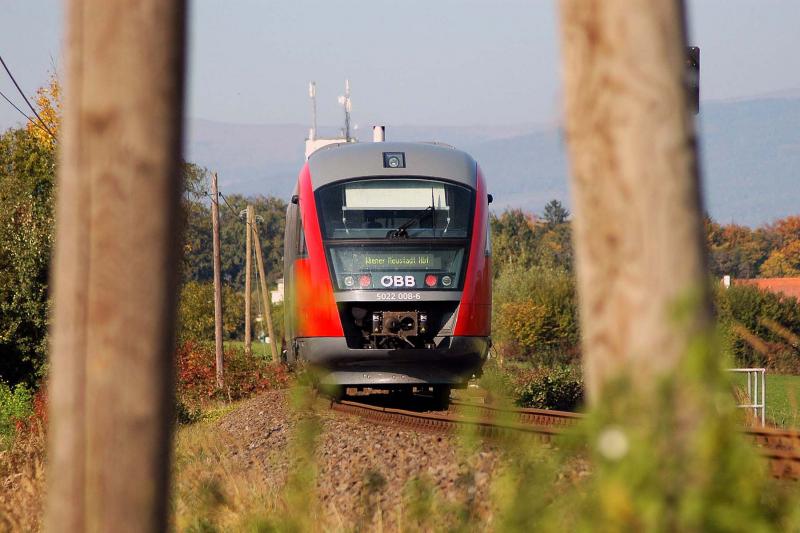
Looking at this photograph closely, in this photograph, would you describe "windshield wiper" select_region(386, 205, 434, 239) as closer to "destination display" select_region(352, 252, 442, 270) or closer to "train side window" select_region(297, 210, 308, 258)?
Answer: "destination display" select_region(352, 252, 442, 270)

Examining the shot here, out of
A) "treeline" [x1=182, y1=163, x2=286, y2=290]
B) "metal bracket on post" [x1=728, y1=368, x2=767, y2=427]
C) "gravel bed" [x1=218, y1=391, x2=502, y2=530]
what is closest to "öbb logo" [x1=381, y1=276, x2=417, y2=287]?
"gravel bed" [x1=218, y1=391, x2=502, y2=530]

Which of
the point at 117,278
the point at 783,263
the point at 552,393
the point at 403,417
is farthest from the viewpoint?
the point at 783,263

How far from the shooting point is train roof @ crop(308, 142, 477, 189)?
15.3 metres

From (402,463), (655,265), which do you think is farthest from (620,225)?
(402,463)

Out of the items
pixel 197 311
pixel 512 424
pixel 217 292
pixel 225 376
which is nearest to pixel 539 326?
pixel 197 311

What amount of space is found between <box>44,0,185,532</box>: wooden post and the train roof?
1193cm

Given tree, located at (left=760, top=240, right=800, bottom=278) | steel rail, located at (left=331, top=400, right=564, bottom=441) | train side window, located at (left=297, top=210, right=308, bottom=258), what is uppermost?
tree, located at (left=760, top=240, right=800, bottom=278)

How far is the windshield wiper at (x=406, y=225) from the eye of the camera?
1496 centimetres

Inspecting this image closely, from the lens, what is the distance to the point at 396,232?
15.0 meters

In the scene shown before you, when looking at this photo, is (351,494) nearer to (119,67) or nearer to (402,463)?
(402,463)

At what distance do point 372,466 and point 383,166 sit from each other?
662 centimetres

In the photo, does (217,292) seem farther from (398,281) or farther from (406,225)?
(398,281)

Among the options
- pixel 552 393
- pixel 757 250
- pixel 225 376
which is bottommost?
pixel 225 376

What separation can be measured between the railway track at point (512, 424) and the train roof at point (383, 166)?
3.09 m
